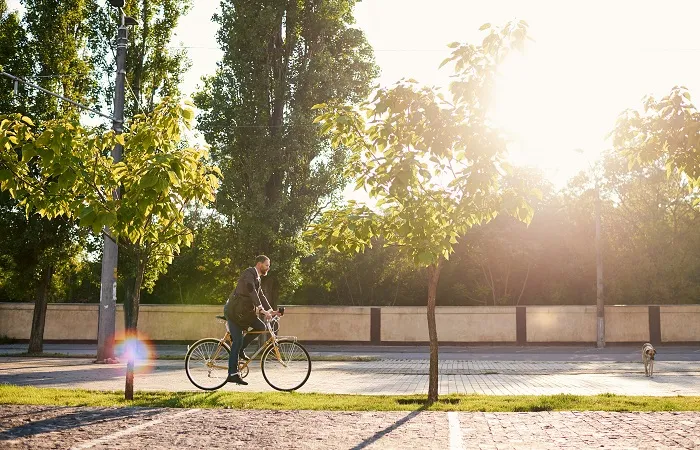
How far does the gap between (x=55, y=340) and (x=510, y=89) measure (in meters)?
28.7

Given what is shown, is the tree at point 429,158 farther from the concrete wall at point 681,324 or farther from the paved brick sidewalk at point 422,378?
the concrete wall at point 681,324

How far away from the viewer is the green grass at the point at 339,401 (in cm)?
870

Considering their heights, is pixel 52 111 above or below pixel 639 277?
above

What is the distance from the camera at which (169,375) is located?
14742mm

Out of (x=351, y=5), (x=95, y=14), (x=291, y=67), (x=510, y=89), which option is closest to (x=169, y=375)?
(x=510, y=89)

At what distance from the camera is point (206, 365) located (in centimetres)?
1093

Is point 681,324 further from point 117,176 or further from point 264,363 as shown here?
point 117,176

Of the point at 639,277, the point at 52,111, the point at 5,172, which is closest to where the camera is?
the point at 5,172

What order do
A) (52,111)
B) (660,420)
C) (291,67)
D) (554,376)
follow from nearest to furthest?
1. (660,420)
2. (554,376)
3. (52,111)
4. (291,67)

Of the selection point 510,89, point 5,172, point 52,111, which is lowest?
point 5,172

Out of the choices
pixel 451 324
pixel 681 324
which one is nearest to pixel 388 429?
pixel 451 324

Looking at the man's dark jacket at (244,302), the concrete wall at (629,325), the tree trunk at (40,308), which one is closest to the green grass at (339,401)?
the man's dark jacket at (244,302)

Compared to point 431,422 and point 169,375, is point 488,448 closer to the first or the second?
point 431,422

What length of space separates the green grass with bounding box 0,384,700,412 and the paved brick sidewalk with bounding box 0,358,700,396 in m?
1.52
